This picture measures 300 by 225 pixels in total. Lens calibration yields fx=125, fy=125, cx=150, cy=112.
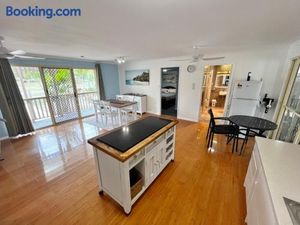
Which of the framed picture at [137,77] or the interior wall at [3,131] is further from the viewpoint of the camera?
the framed picture at [137,77]

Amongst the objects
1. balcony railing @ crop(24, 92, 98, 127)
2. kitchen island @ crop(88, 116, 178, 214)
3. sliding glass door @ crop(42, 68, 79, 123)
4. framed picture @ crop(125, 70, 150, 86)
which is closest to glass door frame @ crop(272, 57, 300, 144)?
kitchen island @ crop(88, 116, 178, 214)

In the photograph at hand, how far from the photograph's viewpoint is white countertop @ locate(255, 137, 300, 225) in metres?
0.75

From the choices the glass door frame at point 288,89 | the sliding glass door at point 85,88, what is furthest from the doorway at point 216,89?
the sliding glass door at point 85,88

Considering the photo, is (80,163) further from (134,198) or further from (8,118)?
(8,118)

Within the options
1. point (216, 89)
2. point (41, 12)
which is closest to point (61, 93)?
point (41, 12)

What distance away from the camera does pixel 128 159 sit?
4.24ft

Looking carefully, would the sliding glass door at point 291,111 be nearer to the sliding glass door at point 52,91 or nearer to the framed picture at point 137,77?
the framed picture at point 137,77

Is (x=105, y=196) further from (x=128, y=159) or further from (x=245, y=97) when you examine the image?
(x=245, y=97)

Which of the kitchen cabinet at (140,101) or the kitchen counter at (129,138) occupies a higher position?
the kitchen counter at (129,138)

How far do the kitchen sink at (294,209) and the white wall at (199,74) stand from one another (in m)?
3.28

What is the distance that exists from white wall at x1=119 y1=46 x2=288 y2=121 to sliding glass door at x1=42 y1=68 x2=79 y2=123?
2.30 metres

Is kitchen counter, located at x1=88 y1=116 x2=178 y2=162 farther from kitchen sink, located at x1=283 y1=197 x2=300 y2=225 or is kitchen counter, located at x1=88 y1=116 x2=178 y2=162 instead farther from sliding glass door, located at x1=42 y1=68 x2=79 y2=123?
sliding glass door, located at x1=42 y1=68 x2=79 y2=123

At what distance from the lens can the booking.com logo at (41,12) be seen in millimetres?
1256

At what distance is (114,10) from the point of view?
1314 mm
